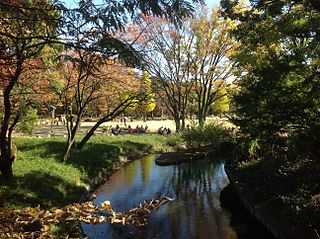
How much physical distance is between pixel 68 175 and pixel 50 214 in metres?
11.6

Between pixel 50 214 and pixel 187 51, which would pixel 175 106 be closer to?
pixel 187 51

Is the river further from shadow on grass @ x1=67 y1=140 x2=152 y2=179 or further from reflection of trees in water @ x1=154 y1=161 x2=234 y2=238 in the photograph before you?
shadow on grass @ x1=67 y1=140 x2=152 y2=179

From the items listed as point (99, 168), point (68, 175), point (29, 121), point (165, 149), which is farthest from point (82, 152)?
point (165, 149)

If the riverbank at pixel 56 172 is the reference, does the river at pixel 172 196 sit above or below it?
below

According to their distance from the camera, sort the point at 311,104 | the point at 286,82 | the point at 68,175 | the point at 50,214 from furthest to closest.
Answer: the point at 68,175 < the point at 286,82 < the point at 311,104 < the point at 50,214

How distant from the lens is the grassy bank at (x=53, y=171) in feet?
33.6

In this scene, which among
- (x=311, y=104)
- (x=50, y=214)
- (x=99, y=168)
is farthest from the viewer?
(x=99, y=168)

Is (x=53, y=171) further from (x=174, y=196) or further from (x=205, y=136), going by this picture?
(x=205, y=136)

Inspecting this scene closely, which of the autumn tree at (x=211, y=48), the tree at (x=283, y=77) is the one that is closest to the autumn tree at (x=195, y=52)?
the autumn tree at (x=211, y=48)

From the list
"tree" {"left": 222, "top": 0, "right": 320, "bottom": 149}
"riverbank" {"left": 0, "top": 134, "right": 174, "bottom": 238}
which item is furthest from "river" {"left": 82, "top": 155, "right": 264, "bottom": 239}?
"tree" {"left": 222, "top": 0, "right": 320, "bottom": 149}

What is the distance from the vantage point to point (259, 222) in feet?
32.6

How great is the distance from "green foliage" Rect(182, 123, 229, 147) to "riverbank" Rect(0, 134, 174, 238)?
4140 mm

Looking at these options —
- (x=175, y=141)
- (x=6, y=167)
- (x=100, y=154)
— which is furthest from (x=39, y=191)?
(x=175, y=141)

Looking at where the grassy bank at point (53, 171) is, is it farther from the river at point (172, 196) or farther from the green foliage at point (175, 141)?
the green foliage at point (175, 141)
